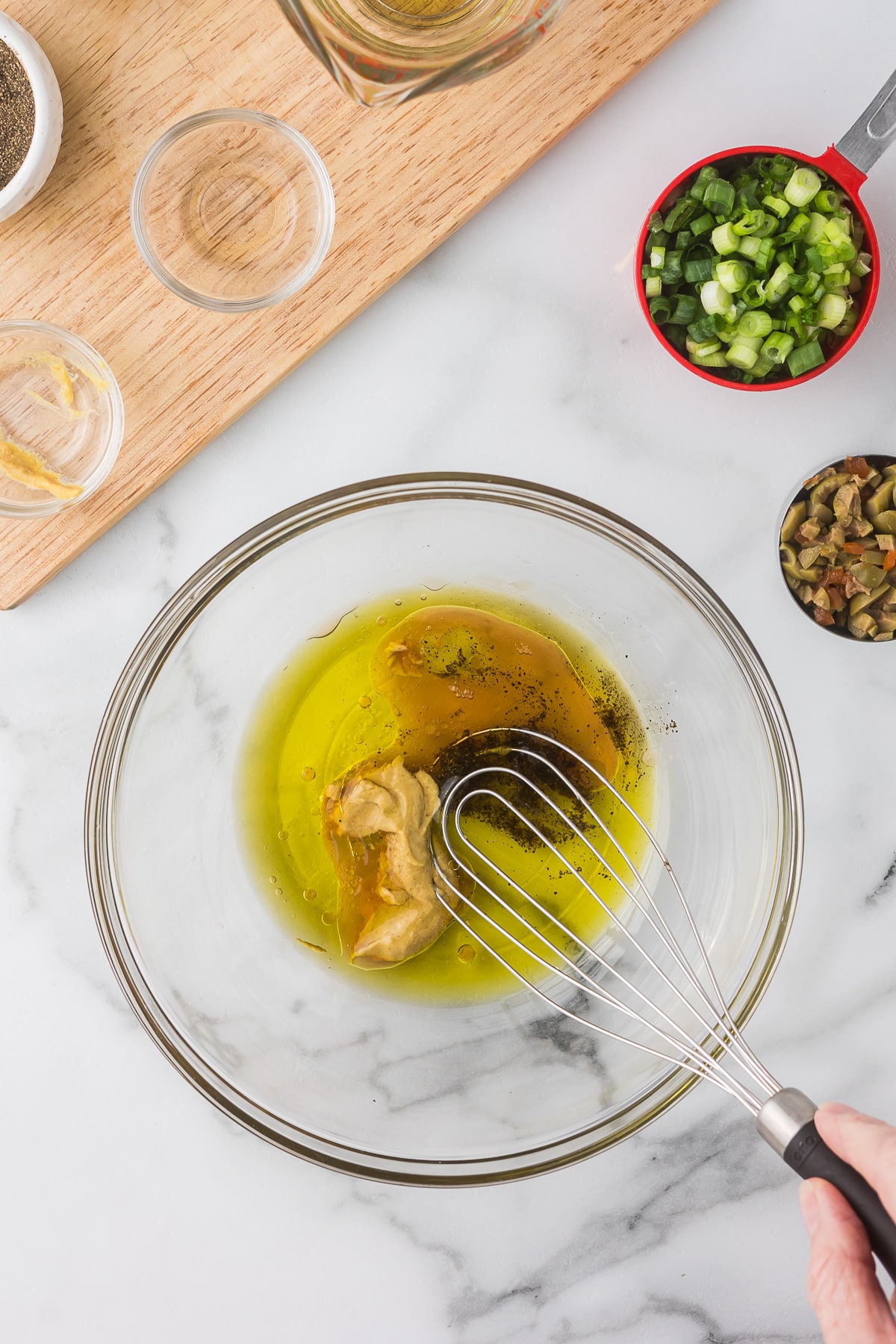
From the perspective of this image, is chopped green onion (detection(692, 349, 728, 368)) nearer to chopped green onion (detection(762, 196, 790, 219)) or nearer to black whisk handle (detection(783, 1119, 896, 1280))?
chopped green onion (detection(762, 196, 790, 219))

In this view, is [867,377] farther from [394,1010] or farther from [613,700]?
[394,1010]

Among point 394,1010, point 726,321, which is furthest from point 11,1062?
point 726,321

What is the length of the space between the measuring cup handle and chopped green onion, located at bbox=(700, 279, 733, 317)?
0.21 meters

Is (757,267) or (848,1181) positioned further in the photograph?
(757,267)

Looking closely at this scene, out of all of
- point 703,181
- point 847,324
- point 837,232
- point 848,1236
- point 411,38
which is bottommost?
point 848,1236

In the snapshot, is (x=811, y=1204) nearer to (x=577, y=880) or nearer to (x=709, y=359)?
(x=577, y=880)

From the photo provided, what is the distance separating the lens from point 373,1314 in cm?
128

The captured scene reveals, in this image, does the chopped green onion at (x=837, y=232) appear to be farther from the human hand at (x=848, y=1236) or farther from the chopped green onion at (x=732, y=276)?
the human hand at (x=848, y=1236)

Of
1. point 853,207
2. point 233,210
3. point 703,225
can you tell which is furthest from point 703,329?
point 233,210

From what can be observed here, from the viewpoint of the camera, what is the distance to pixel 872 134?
113 cm

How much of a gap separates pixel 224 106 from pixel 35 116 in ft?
0.70

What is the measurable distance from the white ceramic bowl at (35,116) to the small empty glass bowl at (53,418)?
0.46ft

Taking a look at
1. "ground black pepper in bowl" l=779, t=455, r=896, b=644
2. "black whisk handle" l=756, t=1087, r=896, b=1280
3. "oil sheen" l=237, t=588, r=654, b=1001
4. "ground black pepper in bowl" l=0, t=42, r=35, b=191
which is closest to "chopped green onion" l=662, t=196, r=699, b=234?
"ground black pepper in bowl" l=779, t=455, r=896, b=644

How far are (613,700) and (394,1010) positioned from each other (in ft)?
1.52
